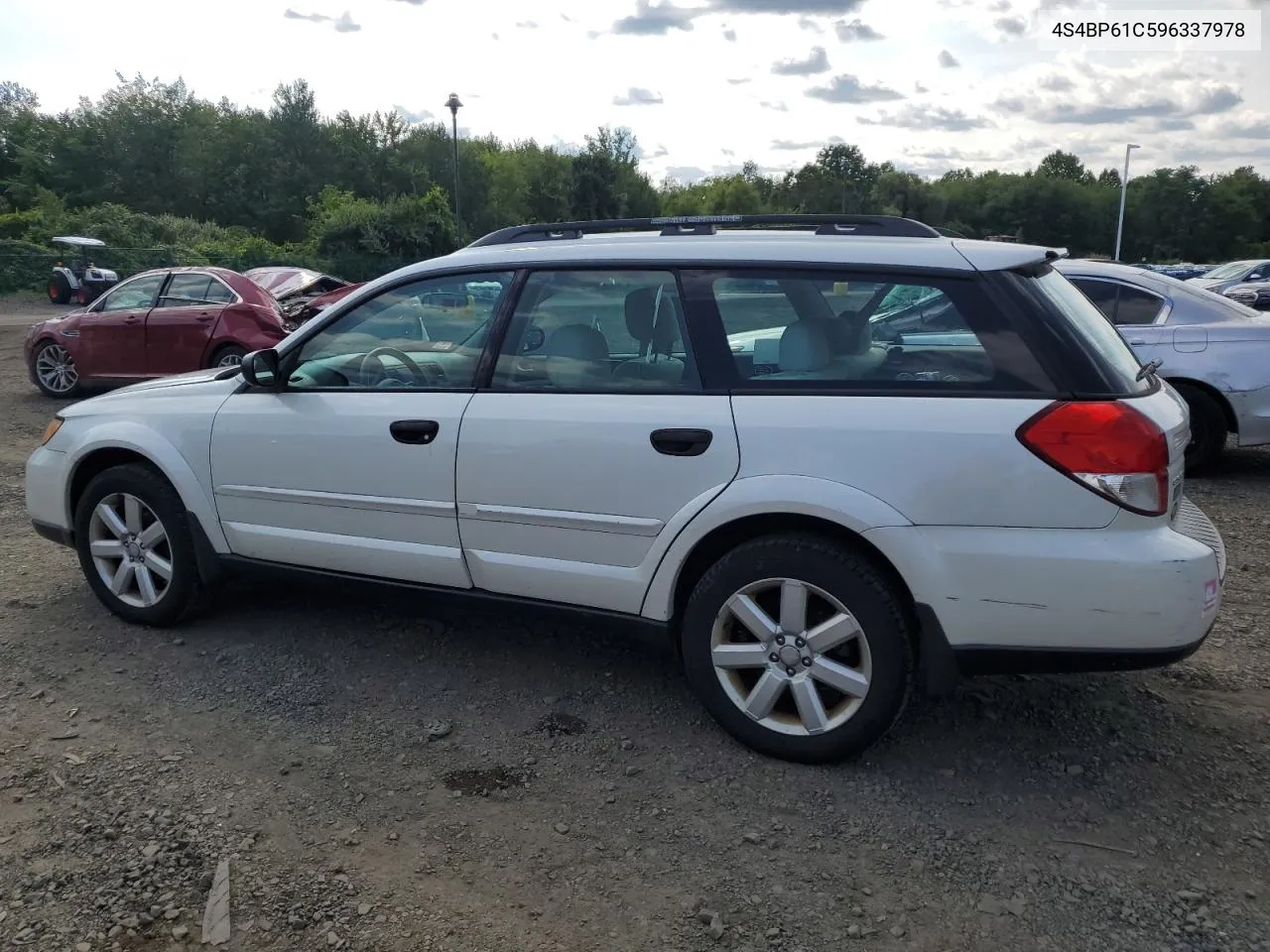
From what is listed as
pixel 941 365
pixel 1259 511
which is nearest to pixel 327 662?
pixel 941 365

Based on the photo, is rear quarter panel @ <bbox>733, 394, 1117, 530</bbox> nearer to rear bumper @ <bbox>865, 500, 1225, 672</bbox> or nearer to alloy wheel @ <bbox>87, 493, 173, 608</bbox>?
rear bumper @ <bbox>865, 500, 1225, 672</bbox>

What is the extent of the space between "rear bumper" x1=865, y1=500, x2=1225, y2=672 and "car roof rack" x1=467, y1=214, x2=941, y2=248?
4.08 ft

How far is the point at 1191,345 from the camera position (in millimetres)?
7449

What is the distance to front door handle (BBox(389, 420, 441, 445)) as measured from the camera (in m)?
3.88

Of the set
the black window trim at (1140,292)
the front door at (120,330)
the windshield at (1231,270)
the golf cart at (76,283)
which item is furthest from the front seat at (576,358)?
the windshield at (1231,270)

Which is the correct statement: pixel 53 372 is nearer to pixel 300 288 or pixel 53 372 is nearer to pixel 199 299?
pixel 199 299

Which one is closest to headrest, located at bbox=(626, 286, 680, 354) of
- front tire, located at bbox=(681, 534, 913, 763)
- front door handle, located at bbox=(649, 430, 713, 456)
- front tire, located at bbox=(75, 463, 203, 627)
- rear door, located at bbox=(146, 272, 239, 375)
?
front door handle, located at bbox=(649, 430, 713, 456)

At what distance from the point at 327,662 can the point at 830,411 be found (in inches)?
93.1

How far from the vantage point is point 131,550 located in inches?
183

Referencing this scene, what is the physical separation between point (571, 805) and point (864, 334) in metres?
1.77

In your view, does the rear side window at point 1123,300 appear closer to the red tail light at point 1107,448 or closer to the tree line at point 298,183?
the red tail light at point 1107,448

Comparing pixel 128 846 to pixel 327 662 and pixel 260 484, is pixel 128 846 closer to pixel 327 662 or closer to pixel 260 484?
pixel 327 662

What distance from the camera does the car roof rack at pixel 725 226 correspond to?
3811mm

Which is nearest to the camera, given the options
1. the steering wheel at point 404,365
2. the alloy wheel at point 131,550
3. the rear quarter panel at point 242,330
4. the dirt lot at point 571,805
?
the dirt lot at point 571,805
